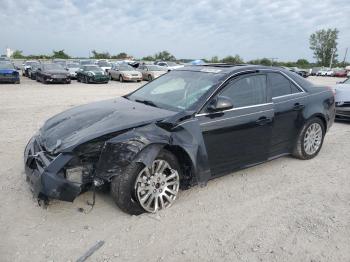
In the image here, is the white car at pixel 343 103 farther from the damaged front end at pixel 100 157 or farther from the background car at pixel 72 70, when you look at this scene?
the background car at pixel 72 70

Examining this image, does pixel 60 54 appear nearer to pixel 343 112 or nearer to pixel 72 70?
pixel 72 70

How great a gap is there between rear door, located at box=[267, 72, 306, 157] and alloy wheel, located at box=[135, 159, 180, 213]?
1815mm

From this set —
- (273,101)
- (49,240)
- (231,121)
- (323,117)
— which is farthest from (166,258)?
(323,117)

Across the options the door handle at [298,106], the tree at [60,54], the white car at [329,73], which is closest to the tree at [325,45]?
the white car at [329,73]

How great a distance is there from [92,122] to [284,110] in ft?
9.30

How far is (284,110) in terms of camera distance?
500 cm

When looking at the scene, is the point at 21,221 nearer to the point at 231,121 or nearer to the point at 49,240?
the point at 49,240

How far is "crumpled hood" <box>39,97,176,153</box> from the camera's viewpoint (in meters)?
3.52

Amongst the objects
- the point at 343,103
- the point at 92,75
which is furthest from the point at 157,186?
the point at 92,75

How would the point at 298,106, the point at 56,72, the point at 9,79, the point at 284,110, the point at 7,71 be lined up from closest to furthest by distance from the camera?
the point at 284,110 → the point at 298,106 → the point at 7,71 → the point at 9,79 → the point at 56,72

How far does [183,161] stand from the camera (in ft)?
12.8

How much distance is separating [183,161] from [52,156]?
144cm

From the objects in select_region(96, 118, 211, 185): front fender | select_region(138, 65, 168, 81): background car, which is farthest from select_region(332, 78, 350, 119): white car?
select_region(138, 65, 168, 81): background car

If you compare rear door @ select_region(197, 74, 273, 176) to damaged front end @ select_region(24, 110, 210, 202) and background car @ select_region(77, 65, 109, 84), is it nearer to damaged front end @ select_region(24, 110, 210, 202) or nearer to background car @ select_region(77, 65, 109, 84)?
damaged front end @ select_region(24, 110, 210, 202)
